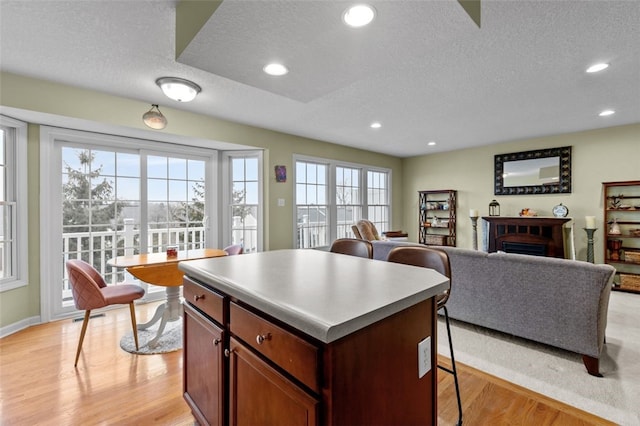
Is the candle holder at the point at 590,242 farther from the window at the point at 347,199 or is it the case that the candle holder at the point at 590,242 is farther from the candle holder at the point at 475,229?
the window at the point at 347,199

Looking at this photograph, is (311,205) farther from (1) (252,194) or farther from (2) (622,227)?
(2) (622,227)

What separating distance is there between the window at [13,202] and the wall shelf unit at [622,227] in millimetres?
7346

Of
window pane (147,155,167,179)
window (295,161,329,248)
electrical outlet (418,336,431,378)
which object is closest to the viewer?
electrical outlet (418,336,431,378)

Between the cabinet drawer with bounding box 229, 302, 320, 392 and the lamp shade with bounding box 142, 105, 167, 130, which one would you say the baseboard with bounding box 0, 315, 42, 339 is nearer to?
the lamp shade with bounding box 142, 105, 167, 130

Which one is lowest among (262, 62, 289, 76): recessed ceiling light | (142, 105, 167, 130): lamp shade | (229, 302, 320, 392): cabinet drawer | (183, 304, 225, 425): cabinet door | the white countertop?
(183, 304, 225, 425): cabinet door

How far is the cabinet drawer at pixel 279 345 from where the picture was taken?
82 cm

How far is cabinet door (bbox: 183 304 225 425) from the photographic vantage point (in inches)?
49.6

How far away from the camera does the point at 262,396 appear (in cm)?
101

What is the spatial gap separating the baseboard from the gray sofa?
167 inches

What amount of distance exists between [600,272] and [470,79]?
186cm

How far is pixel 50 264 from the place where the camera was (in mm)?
3180

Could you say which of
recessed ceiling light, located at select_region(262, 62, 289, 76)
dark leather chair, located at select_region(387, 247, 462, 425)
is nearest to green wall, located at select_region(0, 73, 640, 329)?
recessed ceiling light, located at select_region(262, 62, 289, 76)

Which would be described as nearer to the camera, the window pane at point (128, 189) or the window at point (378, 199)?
the window pane at point (128, 189)

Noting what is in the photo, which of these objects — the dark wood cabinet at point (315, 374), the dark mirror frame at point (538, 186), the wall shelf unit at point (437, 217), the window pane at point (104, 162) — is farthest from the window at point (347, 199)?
the dark wood cabinet at point (315, 374)
